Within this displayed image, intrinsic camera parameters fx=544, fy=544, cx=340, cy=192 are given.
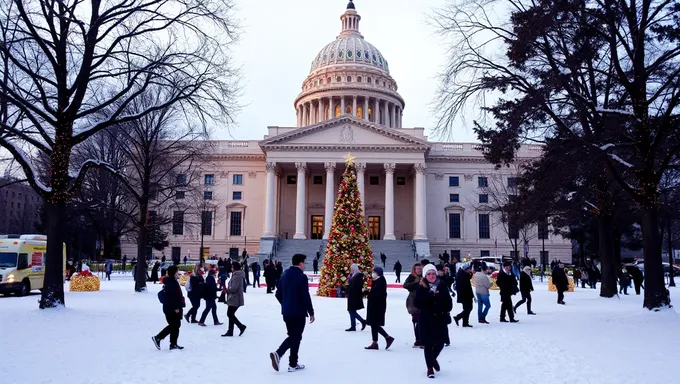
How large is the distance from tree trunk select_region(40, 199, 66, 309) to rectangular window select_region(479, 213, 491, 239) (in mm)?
56162

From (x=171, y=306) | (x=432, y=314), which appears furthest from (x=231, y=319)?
(x=432, y=314)

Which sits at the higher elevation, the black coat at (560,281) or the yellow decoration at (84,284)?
the black coat at (560,281)

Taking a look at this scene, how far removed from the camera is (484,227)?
6694 centimetres

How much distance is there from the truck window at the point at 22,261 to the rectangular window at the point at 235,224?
4282cm

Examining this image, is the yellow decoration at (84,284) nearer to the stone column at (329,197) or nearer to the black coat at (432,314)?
the black coat at (432,314)

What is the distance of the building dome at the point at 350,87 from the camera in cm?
8762

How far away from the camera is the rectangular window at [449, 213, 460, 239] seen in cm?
6694

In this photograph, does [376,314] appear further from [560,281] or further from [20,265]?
[20,265]

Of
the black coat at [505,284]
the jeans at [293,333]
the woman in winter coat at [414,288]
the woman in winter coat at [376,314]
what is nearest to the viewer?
the jeans at [293,333]

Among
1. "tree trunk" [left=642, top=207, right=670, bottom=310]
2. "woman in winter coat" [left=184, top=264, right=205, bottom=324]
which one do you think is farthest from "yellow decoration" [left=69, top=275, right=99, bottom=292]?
"tree trunk" [left=642, top=207, right=670, bottom=310]

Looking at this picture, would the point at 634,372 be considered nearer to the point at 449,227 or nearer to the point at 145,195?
the point at 145,195

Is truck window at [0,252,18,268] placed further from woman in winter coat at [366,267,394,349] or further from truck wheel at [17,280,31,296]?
woman in winter coat at [366,267,394,349]

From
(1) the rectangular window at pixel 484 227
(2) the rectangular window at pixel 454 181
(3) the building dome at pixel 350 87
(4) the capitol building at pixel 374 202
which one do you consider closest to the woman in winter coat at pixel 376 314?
(4) the capitol building at pixel 374 202

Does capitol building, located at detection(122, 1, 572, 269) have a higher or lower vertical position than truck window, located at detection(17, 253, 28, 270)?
higher
